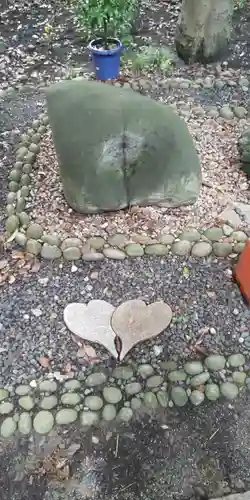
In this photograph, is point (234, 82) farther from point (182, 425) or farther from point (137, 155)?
point (182, 425)

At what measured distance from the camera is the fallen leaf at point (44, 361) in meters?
2.24

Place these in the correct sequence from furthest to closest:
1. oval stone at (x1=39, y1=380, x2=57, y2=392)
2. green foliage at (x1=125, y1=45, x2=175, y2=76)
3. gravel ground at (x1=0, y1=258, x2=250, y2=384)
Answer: green foliage at (x1=125, y1=45, x2=175, y2=76), gravel ground at (x1=0, y1=258, x2=250, y2=384), oval stone at (x1=39, y1=380, x2=57, y2=392)

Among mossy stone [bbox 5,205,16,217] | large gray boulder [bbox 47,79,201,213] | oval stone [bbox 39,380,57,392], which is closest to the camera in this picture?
oval stone [bbox 39,380,57,392]

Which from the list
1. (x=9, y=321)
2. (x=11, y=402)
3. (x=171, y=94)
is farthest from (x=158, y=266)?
(x=171, y=94)

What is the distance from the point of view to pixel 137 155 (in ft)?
8.45

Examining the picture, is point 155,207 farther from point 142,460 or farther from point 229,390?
point 142,460

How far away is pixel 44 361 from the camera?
225cm

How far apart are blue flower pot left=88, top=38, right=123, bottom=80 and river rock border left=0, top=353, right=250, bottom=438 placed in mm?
2412

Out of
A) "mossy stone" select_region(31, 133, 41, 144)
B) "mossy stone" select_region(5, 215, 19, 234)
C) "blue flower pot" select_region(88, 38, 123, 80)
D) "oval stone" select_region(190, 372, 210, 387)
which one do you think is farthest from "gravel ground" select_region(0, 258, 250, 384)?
"blue flower pot" select_region(88, 38, 123, 80)

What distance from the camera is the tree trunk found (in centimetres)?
374

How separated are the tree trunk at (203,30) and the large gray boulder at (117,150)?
1455 mm

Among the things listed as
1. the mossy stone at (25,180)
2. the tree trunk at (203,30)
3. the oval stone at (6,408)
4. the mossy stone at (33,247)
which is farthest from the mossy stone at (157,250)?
the tree trunk at (203,30)

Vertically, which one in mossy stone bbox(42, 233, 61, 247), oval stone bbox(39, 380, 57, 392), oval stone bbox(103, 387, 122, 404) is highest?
mossy stone bbox(42, 233, 61, 247)

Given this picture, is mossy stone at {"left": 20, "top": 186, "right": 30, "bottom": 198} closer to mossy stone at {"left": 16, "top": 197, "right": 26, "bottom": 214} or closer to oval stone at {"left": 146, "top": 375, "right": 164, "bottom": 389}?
mossy stone at {"left": 16, "top": 197, "right": 26, "bottom": 214}
